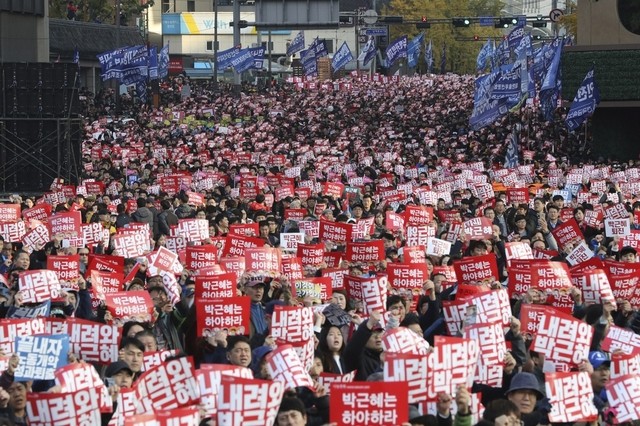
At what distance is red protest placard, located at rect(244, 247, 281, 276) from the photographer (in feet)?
51.6

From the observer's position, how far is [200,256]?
1670cm

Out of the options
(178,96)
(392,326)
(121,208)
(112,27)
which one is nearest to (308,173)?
(121,208)

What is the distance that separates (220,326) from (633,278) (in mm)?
3984

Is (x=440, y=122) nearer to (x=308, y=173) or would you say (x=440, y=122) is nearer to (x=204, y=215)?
(x=308, y=173)

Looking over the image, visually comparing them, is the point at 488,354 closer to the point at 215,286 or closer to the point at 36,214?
the point at 215,286

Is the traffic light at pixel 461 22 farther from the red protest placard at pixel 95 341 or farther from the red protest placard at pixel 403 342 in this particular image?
the red protest placard at pixel 403 342

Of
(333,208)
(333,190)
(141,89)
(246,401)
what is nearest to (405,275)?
(246,401)

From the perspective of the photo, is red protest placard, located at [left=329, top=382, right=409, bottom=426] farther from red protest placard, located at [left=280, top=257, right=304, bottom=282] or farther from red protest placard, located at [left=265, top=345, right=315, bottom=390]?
red protest placard, located at [left=280, top=257, right=304, bottom=282]

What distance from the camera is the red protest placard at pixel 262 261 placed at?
1573cm

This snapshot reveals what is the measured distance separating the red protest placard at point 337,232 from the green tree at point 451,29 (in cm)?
8355

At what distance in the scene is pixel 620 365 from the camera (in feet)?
35.2

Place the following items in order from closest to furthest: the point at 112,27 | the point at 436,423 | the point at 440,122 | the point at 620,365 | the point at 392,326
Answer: the point at 436,423 → the point at 620,365 → the point at 392,326 → the point at 440,122 → the point at 112,27

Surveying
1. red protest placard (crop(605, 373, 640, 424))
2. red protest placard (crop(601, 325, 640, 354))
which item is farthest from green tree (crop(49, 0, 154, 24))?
red protest placard (crop(605, 373, 640, 424))

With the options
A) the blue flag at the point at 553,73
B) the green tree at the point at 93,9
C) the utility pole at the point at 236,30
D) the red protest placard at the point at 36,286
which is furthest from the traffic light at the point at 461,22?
the red protest placard at the point at 36,286
